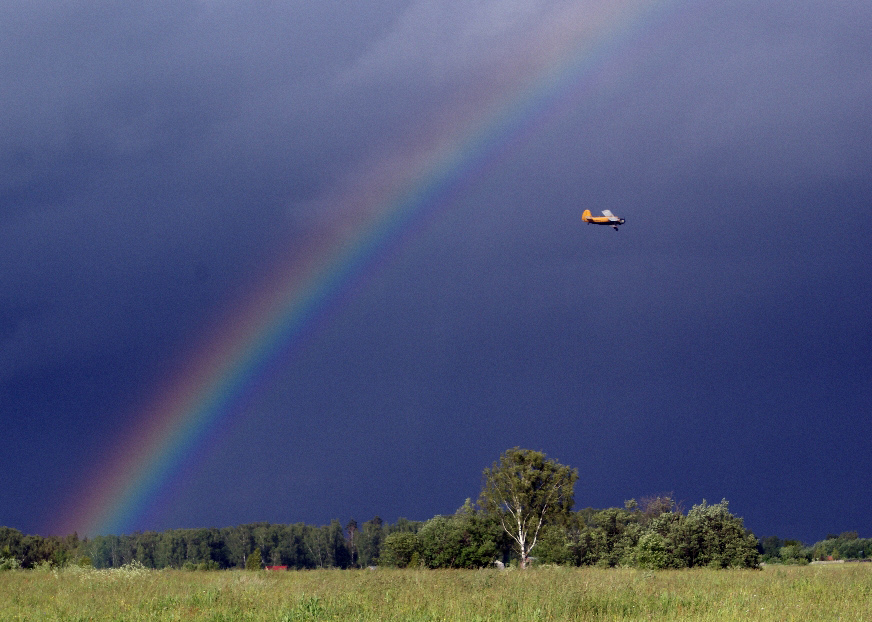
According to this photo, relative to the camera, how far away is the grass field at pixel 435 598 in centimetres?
1753

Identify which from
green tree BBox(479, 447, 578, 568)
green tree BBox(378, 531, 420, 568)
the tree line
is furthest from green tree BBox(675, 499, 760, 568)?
green tree BBox(378, 531, 420, 568)

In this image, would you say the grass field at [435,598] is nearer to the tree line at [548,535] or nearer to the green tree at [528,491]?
the tree line at [548,535]

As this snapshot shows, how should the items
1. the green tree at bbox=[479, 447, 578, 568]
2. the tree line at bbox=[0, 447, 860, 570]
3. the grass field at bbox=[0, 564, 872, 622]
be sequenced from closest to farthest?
the grass field at bbox=[0, 564, 872, 622] → the tree line at bbox=[0, 447, 860, 570] → the green tree at bbox=[479, 447, 578, 568]

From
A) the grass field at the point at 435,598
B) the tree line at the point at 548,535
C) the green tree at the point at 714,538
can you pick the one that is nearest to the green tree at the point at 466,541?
the tree line at the point at 548,535

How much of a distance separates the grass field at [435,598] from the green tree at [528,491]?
113 feet

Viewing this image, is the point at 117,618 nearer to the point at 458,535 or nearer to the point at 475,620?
the point at 475,620

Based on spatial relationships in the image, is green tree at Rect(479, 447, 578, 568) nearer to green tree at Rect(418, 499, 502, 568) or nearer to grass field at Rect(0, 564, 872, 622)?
green tree at Rect(418, 499, 502, 568)

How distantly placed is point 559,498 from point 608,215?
95.4 feet

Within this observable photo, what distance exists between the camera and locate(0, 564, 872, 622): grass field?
1753 centimetres

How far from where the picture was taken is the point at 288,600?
771 inches

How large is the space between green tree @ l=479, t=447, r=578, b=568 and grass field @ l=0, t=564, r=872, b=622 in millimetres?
34335

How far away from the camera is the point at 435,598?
19.8 m

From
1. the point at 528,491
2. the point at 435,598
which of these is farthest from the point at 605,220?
the point at 435,598

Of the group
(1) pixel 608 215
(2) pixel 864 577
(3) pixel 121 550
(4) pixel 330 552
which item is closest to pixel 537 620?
(2) pixel 864 577
